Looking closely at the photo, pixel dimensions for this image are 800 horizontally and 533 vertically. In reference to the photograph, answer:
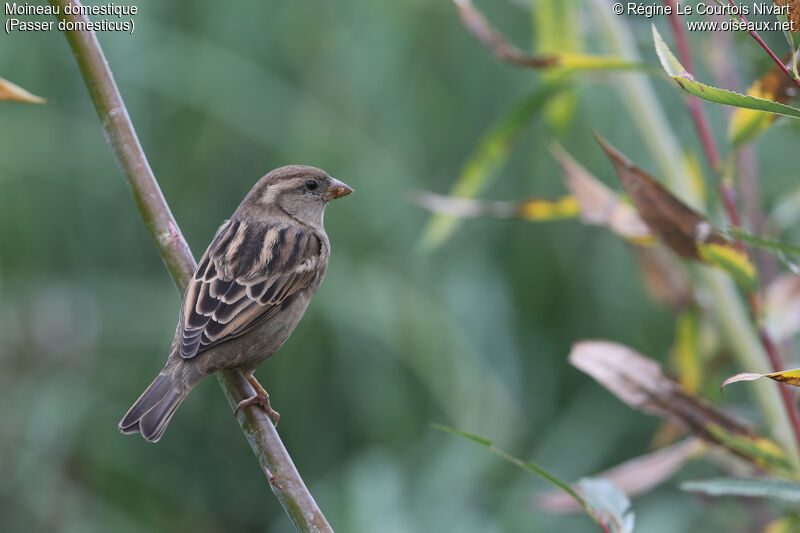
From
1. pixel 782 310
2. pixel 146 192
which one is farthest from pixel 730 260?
pixel 146 192

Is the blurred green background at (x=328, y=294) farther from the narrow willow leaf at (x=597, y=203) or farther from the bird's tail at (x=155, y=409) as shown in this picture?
the narrow willow leaf at (x=597, y=203)

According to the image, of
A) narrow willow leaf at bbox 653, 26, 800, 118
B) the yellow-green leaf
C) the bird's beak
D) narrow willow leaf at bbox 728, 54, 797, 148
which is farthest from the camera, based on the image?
the bird's beak

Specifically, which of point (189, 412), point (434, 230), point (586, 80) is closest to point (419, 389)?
point (189, 412)

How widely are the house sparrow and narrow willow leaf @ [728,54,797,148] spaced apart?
97 cm

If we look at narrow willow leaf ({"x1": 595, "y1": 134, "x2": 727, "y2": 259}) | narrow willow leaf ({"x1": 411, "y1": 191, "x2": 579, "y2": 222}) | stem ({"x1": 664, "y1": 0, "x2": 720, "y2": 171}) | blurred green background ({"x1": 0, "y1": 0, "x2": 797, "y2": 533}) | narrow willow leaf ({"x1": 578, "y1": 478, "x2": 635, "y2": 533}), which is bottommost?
blurred green background ({"x1": 0, "y1": 0, "x2": 797, "y2": 533})

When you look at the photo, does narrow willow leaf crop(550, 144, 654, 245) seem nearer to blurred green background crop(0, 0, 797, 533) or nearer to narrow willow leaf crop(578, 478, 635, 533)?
narrow willow leaf crop(578, 478, 635, 533)

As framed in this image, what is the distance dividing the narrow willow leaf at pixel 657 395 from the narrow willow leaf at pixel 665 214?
236mm

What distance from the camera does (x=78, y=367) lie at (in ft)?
12.8

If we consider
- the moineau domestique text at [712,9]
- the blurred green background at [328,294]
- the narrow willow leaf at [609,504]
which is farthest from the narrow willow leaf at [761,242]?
the blurred green background at [328,294]

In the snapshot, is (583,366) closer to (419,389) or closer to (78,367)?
(419,389)

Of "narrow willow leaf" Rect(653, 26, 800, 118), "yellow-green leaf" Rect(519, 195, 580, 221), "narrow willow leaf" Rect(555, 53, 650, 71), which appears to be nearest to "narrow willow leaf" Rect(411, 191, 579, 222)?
"yellow-green leaf" Rect(519, 195, 580, 221)

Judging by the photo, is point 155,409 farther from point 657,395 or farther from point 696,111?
point 696,111

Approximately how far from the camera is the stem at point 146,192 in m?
1.27

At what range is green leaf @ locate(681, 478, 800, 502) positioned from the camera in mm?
1278
